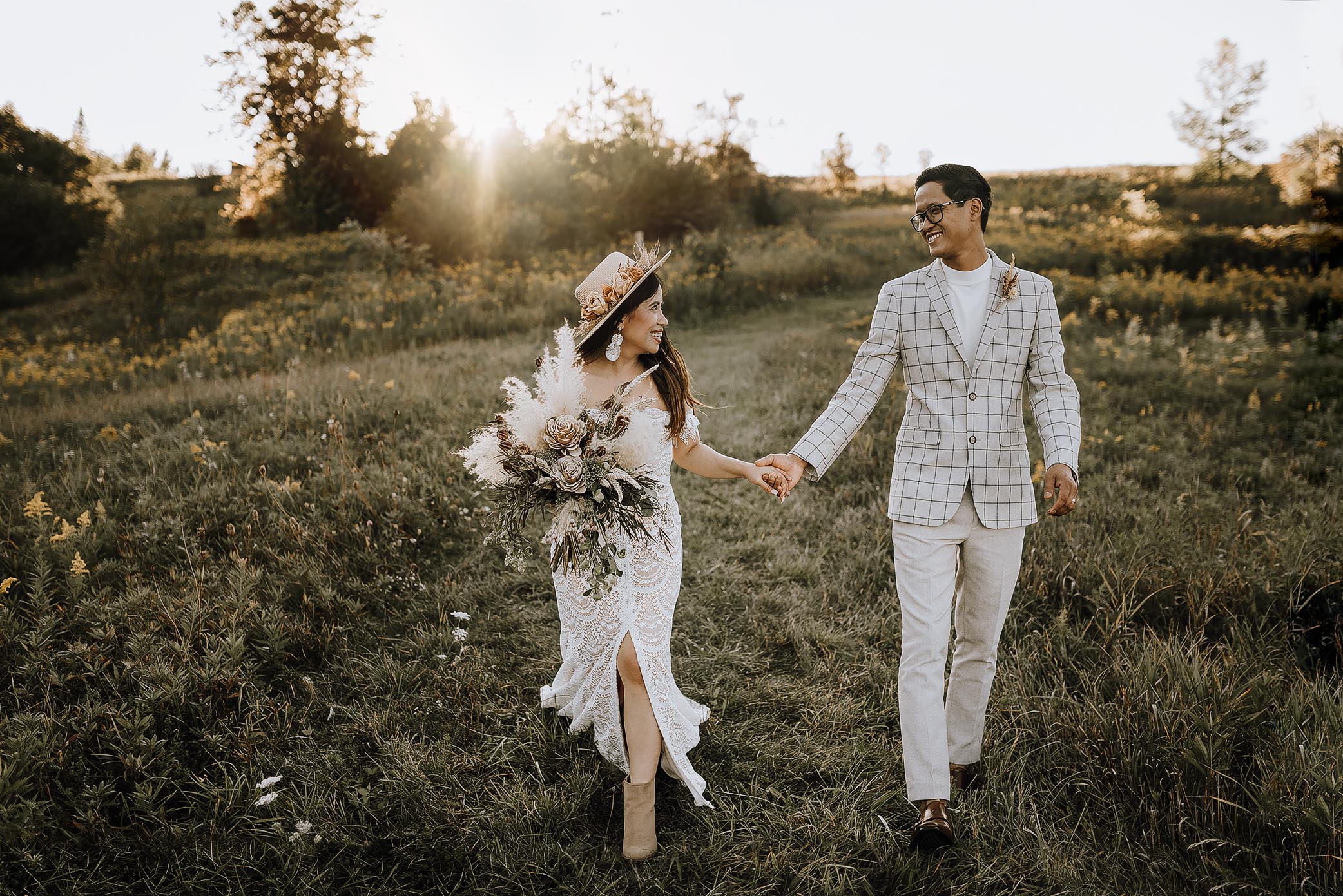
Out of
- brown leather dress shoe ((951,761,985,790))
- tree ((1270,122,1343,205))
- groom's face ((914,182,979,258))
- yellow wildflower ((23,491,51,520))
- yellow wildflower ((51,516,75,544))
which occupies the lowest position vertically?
brown leather dress shoe ((951,761,985,790))

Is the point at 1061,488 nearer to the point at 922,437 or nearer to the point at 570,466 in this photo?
the point at 922,437

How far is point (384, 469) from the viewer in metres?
5.70

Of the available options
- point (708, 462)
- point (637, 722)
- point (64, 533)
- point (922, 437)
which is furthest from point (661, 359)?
point (64, 533)

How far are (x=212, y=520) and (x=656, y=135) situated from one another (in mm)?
26127

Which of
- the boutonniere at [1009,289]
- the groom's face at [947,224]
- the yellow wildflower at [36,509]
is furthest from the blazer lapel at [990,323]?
the yellow wildflower at [36,509]

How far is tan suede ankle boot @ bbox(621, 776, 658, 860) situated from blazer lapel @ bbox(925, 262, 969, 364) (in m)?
2.09

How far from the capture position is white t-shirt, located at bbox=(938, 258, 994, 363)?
2.84m

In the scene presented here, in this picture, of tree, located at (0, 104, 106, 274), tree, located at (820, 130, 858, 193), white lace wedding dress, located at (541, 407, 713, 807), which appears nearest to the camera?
white lace wedding dress, located at (541, 407, 713, 807)

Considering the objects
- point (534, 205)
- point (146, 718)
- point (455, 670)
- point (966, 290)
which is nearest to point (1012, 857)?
point (966, 290)

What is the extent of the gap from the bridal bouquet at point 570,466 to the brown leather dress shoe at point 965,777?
68.5 inches

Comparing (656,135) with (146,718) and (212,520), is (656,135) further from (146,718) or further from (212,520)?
(146,718)

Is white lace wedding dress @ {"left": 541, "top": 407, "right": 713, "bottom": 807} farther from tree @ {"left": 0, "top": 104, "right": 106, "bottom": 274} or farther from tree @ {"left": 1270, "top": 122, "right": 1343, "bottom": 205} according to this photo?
tree @ {"left": 0, "top": 104, "right": 106, "bottom": 274}

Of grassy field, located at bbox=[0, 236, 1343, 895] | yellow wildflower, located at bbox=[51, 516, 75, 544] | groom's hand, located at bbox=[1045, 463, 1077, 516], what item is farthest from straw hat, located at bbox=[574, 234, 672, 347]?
yellow wildflower, located at bbox=[51, 516, 75, 544]

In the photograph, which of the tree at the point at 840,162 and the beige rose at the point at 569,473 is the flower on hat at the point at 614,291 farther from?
the tree at the point at 840,162
